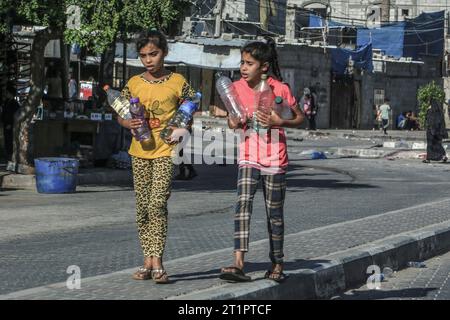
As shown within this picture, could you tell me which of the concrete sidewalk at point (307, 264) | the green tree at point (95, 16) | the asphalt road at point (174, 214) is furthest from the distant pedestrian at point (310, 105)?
the concrete sidewalk at point (307, 264)

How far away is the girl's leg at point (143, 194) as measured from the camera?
8258 millimetres

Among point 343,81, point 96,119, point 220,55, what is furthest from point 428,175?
point 343,81

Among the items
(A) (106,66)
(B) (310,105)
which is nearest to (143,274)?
(A) (106,66)

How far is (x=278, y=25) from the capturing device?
68.5m

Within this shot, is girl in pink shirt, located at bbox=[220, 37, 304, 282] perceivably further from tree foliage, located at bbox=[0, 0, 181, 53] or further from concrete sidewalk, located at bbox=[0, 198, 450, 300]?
tree foliage, located at bbox=[0, 0, 181, 53]

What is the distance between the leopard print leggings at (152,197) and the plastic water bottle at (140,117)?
0.21 metres

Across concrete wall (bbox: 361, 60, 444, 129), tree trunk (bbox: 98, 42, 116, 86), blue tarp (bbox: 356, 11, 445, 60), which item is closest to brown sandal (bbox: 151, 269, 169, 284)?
tree trunk (bbox: 98, 42, 116, 86)

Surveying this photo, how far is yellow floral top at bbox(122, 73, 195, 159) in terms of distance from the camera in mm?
8195

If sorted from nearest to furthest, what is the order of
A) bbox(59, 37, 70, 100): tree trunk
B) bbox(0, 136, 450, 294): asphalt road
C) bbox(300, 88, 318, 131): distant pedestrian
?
bbox(0, 136, 450, 294): asphalt road < bbox(59, 37, 70, 100): tree trunk < bbox(300, 88, 318, 131): distant pedestrian

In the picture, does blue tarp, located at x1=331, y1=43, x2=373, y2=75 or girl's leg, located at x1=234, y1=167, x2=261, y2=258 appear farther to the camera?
blue tarp, located at x1=331, y1=43, x2=373, y2=75

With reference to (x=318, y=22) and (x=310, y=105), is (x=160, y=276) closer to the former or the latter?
(x=310, y=105)

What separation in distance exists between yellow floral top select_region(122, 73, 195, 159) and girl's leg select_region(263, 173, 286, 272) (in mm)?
784
